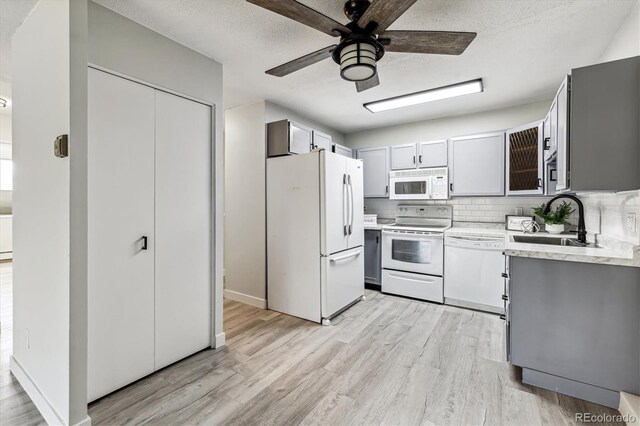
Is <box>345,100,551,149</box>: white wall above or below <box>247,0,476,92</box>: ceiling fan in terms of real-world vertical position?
above

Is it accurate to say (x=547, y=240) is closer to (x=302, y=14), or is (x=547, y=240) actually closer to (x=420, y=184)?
(x=420, y=184)

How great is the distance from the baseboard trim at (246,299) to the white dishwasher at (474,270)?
7.45ft

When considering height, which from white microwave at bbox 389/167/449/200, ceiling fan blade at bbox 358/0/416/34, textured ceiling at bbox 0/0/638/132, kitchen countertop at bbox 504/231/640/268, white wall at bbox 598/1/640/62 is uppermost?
textured ceiling at bbox 0/0/638/132

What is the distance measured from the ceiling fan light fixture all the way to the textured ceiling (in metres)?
0.38

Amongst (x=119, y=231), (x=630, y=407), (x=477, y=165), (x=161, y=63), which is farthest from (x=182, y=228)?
(x=477, y=165)

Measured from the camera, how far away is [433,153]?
162 inches

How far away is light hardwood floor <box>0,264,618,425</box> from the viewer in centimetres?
174

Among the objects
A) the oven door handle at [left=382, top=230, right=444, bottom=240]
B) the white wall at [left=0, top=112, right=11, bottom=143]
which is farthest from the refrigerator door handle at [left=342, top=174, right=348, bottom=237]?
the white wall at [left=0, top=112, right=11, bottom=143]

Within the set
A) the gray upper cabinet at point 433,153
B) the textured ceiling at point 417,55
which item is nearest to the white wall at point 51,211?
the textured ceiling at point 417,55

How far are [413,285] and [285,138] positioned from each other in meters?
2.48

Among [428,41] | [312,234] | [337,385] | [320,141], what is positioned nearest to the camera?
[428,41]

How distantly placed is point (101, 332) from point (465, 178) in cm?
412

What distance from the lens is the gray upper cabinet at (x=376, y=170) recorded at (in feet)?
14.8

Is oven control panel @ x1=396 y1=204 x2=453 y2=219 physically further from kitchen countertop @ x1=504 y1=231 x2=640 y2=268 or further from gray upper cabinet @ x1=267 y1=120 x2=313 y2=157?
kitchen countertop @ x1=504 y1=231 x2=640 y2=268
